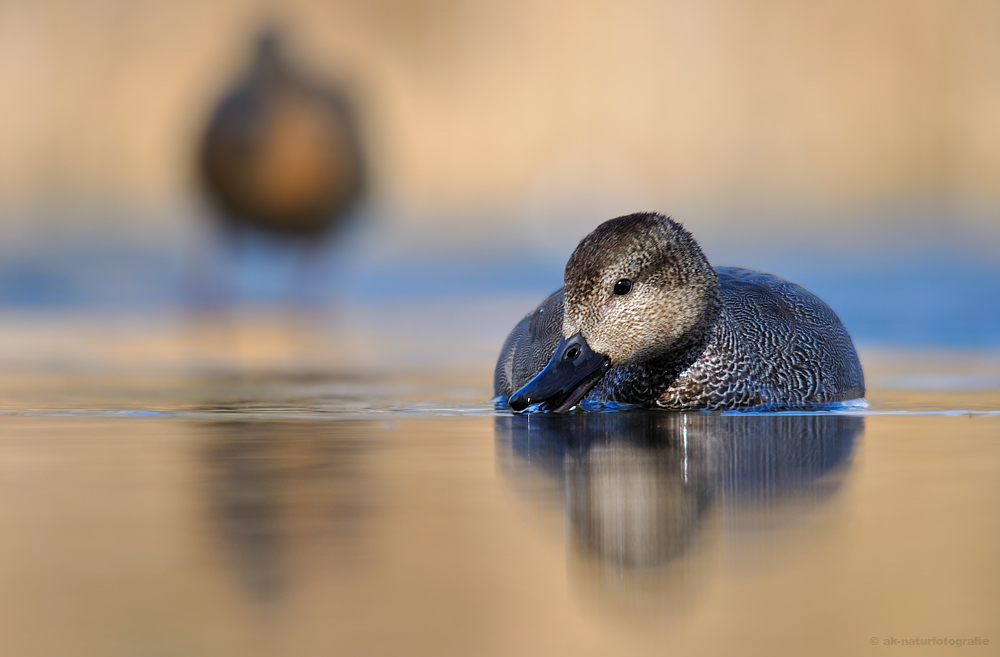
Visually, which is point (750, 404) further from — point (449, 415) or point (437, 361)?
point (437, 361)

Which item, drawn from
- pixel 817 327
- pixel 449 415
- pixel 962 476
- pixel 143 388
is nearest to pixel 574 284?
pixel 449 415

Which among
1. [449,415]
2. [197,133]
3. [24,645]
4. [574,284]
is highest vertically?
[197,133]

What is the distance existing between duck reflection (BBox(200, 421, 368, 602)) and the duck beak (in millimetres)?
532

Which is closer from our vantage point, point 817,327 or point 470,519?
point 470,519

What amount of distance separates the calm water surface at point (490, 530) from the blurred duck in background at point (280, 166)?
5.63m

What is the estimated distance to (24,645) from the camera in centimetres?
202

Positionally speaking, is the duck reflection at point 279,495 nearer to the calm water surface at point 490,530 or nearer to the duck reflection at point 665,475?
the calm water surface at point 490,530

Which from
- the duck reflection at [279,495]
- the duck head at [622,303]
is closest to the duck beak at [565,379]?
the duck head at [622,303]

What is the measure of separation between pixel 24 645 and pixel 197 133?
30.2 ft

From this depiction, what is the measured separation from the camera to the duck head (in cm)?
438

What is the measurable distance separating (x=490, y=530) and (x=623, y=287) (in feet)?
6.20

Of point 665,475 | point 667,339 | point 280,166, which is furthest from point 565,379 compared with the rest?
point 280,166

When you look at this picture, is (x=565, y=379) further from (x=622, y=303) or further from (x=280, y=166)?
(x=280, y=166)

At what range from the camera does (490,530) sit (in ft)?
8.95
